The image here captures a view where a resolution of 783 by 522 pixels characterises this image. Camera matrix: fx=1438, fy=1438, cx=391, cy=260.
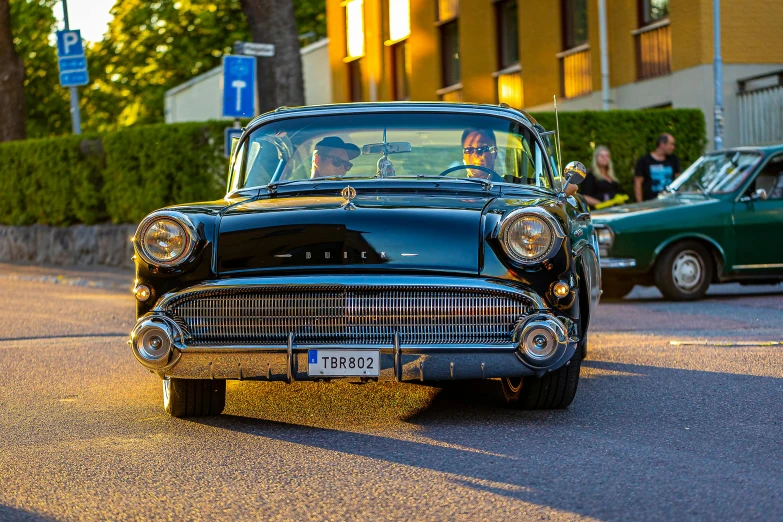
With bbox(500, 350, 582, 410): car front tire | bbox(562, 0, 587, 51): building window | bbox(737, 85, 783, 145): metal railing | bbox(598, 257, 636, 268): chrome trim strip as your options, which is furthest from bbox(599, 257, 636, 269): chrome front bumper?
bbox(562, 0, 587, 51): building window

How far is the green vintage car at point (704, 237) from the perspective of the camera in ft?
47.5

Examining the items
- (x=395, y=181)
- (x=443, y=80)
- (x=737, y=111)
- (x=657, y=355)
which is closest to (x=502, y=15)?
(x=443, y=80)

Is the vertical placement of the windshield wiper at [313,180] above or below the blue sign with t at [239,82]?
below

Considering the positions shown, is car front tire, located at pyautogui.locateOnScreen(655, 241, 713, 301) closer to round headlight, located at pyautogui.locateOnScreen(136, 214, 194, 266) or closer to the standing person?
the standing person

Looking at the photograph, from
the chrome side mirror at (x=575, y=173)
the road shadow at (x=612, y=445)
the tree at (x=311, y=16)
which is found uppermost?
the tree at (x=311, y=16)

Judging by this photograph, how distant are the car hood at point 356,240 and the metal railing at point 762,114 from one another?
659 inches

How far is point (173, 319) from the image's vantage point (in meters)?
6.56

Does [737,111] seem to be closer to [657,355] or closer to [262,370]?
[657,355]

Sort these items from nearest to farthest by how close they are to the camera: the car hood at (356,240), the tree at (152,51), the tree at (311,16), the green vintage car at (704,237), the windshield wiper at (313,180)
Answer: the car hood at (356,240) < the windshield wiper at (313,180) < the green vintage car at (704,237) < the tree at (152,51) < the tree at (311,16)

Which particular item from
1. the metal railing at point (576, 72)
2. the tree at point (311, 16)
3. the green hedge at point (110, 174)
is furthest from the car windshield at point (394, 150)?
the tree at point (311, 16)

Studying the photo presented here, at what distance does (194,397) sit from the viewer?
279 inches

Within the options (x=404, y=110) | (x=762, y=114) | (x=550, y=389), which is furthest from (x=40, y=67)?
(x=550, y=389)

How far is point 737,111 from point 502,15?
27.6ft

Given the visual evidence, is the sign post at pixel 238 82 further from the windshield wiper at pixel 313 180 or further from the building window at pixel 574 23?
the building window at pixel 574 23
